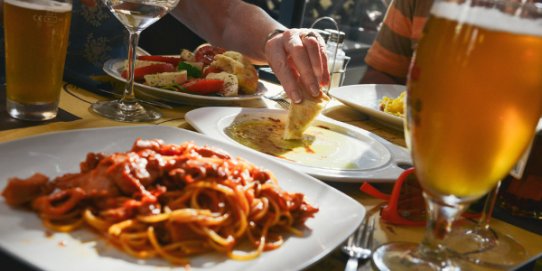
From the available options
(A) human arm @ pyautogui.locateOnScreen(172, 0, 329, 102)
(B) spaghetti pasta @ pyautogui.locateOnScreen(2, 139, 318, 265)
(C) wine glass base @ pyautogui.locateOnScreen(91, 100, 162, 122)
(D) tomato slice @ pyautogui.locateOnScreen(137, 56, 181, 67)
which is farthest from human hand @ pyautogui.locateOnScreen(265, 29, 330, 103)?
(B) spaghetti pasta @ pyautogui.locateOnScreen(2, 139, 318, 265)

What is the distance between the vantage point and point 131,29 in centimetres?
156

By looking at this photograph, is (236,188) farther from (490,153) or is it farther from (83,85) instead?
(83,85)

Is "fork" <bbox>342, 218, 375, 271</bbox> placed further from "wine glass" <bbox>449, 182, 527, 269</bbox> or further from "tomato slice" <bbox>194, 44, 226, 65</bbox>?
"tomato slice" <bbox>194, 44, 226, 65</bbox>

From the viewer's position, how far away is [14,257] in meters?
0.66

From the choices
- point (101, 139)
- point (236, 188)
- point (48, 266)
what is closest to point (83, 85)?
point (101, 139)

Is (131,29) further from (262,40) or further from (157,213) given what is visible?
(262,40)

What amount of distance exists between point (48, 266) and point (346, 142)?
1157mm

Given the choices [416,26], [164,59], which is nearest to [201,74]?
[164,59]

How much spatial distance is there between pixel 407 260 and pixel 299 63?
3.62 ft

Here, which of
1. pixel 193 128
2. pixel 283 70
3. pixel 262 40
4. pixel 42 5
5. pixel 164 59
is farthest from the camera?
pixel 262 40

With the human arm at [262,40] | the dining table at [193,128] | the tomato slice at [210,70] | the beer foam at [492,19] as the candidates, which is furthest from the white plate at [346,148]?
the beer foam at [492,19]

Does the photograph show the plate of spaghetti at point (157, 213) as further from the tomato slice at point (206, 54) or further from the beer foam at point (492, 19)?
the tomato slice at point (206, 54)

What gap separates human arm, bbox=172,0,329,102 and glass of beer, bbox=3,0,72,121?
762mm

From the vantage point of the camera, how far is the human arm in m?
1.88
